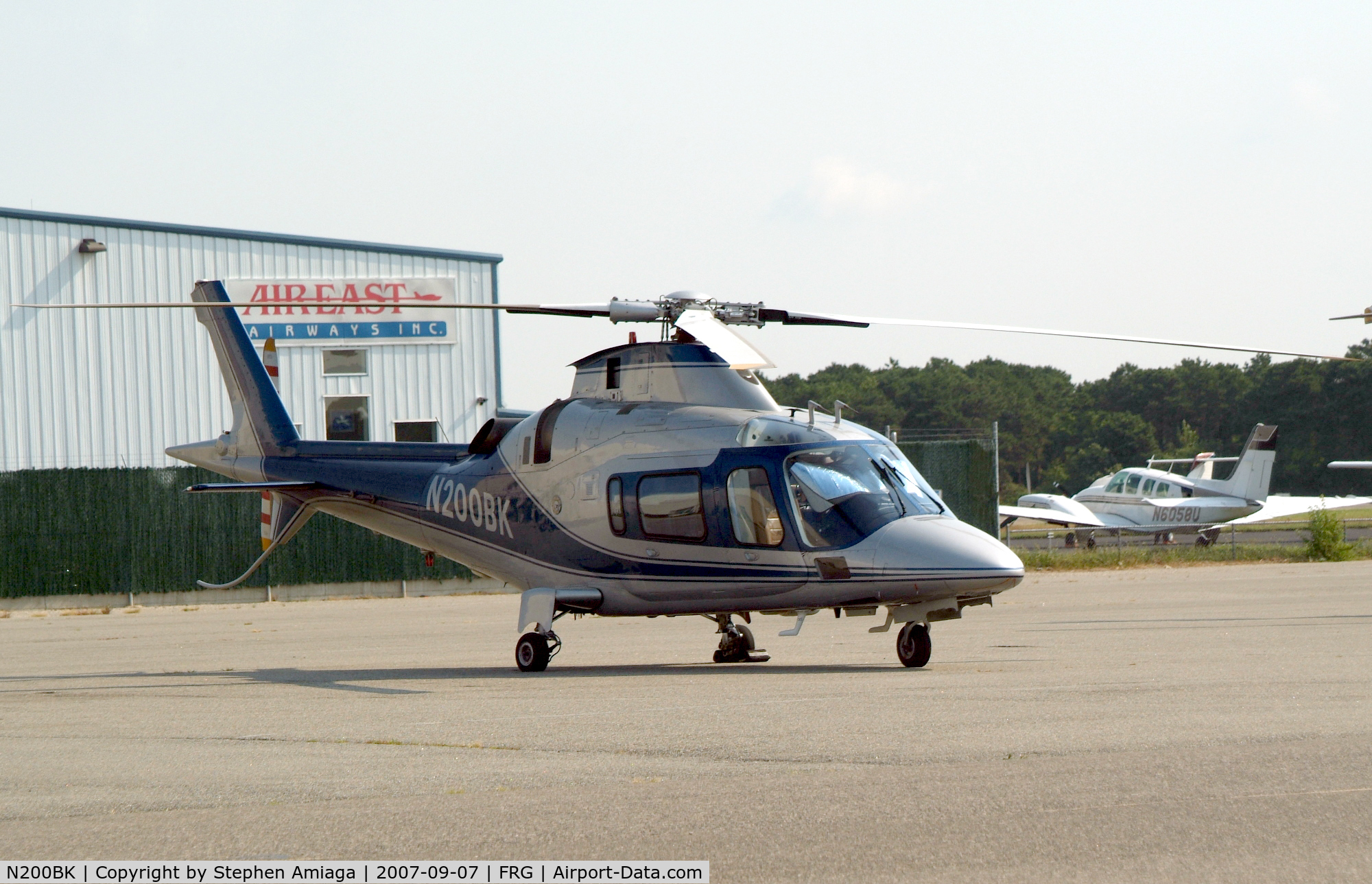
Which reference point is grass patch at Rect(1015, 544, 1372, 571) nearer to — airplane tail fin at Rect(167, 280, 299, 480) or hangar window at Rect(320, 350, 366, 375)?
hangar window at Rect(320, 350, 366, 375)

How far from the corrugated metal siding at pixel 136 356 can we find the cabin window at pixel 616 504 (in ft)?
67.0

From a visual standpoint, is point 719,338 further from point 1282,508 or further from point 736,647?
point 1282,508

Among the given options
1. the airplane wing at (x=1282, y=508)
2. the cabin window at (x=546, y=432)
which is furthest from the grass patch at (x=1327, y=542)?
the cabin window at (x=546, y=432)

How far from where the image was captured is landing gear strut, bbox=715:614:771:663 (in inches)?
542

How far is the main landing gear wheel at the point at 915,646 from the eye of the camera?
476 inches

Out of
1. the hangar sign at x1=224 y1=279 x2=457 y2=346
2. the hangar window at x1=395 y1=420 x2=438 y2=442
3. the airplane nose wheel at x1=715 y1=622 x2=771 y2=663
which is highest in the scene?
the hangar sign at x1=224 y1=279 x2=457 y2=346

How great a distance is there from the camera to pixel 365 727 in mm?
8742

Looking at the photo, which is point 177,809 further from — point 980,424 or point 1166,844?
point 980,424

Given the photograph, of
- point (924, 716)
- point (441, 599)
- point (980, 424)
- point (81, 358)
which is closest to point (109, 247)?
point (81, 358)

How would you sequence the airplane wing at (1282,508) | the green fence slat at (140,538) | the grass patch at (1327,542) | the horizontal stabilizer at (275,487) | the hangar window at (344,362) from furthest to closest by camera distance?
the airplane wing at (1282,508), the grass patch at (1327,542), the hangar window at (344,362), the green fence slat at (140,538), the horizontal stabilizer at (275,487)
